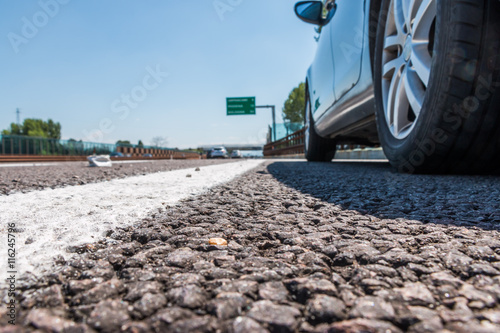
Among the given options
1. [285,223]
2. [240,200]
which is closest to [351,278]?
[285,223]

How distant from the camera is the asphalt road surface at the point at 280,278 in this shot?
1.84ft

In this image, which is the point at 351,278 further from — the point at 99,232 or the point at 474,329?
the point at 99,232

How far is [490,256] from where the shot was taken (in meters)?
0.85

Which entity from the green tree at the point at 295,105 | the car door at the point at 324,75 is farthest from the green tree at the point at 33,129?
the car door at the point at 324,75

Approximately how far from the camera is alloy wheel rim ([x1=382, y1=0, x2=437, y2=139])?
2379 mm

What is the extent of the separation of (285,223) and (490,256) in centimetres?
63

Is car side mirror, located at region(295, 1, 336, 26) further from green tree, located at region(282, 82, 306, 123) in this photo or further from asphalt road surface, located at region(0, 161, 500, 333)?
green tree, located at region(282, 82, 306, 123)

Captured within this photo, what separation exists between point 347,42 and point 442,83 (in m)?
1.51

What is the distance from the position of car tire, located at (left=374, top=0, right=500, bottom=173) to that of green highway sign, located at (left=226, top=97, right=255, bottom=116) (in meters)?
24.6

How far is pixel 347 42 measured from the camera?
3.41m

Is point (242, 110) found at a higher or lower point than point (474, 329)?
higher

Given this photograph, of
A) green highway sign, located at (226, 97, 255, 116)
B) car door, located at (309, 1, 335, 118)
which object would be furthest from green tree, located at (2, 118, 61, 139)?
car door, located at (309, 1, 335, 118)

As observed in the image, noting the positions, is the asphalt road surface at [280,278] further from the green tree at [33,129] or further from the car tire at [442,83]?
the green tree at [33,129]

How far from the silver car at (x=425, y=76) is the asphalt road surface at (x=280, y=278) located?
107cm
